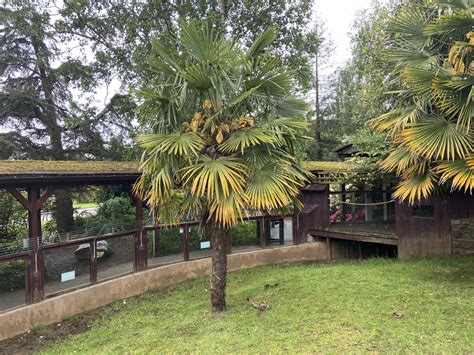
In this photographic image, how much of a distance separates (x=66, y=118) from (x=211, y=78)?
874 centimetres

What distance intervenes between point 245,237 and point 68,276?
160 inches

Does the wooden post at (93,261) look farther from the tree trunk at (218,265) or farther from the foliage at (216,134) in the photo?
the tree trunk at (218,265)

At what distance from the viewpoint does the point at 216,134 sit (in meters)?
4.74

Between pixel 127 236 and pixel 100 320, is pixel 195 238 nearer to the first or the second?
pixel 127 236

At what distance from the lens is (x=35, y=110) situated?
11.2m

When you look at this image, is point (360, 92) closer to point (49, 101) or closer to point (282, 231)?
point (282, 231)

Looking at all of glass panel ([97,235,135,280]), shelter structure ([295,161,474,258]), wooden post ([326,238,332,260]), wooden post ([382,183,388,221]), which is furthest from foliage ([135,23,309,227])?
wooden post ([382,183,388,221])

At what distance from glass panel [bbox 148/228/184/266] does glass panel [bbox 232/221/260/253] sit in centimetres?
135

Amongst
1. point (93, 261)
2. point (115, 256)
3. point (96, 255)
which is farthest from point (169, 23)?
point (93, 261)

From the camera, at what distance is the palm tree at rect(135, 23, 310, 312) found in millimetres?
4366

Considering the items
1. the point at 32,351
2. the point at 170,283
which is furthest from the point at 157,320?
the point at 170,283

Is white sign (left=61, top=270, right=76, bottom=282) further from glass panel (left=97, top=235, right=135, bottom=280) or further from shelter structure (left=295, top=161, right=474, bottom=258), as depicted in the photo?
shelter structure (left=295, top=161, right=474, bottom=258)

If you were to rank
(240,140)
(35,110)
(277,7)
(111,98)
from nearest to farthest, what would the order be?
1. (240,140)
2. (277,7)
3. (35,110)
4. (111,98)

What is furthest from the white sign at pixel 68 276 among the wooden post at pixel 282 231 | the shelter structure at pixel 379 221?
the shelter structure at pixel 379 221
